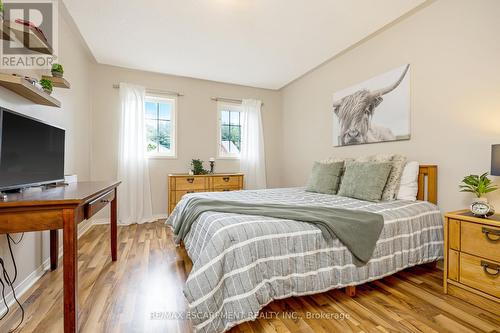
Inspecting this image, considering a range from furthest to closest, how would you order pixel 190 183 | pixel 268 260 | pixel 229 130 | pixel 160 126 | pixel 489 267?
pixel 229 130
pixel 160 126
pixel 190 183
pixel 489 267
pixel 268 260

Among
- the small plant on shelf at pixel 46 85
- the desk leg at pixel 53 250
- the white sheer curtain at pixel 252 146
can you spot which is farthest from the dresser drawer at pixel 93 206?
the white sheer curtain at pixel 252 146

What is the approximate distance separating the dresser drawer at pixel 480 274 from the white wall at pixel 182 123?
3.37 meters

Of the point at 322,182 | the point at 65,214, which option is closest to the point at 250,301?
the point at 65,214

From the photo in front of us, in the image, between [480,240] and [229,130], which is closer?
[480,240]

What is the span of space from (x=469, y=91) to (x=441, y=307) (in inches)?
68.1

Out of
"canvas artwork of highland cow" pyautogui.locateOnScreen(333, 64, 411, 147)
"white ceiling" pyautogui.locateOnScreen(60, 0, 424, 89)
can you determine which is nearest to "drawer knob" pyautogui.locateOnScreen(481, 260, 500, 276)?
"canvas artwork of highland cow" pyautogui.locateOnScreen(333, 64, 411, 147)

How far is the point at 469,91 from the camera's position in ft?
6.43

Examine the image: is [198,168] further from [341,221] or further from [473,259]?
[473,259]

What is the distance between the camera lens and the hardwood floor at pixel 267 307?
4.41ft

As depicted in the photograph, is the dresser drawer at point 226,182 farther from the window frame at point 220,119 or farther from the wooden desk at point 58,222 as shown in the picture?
the wooden desk at point 58,222

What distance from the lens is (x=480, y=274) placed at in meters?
1.54

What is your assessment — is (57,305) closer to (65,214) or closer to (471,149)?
(65,214)

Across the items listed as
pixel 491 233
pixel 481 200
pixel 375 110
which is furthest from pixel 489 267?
pixel 375 110

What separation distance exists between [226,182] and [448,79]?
9.98 ft
